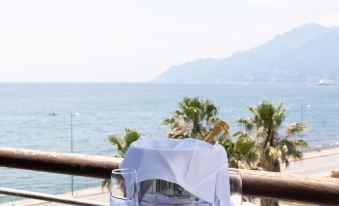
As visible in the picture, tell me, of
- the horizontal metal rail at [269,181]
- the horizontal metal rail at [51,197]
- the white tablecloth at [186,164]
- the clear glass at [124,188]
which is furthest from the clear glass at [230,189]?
the horizontal metal rail at [51,197]

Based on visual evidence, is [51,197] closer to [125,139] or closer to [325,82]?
[125,139]

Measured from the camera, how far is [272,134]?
19312mm

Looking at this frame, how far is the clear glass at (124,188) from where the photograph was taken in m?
1.28

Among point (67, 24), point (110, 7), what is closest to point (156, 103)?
point (110, 7)

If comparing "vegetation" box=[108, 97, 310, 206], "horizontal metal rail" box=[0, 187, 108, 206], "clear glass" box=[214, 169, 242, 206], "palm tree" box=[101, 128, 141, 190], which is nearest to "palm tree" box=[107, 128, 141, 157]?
"palm tree" box=[101, 128, 141, 190]

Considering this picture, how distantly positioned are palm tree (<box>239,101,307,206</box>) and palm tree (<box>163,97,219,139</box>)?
1148mm

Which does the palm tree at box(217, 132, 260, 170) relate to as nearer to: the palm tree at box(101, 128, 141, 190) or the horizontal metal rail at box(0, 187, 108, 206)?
the palm tree at box(101, 128, 141, 190)

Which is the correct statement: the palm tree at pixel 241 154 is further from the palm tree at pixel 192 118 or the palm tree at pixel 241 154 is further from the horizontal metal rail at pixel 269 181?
the horizontal metal rail at pixel 269 181

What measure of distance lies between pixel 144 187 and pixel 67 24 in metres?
130

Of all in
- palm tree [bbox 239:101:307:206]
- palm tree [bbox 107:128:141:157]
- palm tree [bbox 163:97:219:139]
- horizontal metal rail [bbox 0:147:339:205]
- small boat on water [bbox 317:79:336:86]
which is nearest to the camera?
horizontal metal rail [bbox 0:147:339:205]

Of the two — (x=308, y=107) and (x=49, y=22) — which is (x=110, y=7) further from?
(x=308, y=107)

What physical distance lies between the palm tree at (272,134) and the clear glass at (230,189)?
1749 centimetres

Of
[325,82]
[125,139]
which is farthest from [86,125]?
[325,82]

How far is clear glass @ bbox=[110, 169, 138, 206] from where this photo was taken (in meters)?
1.28
